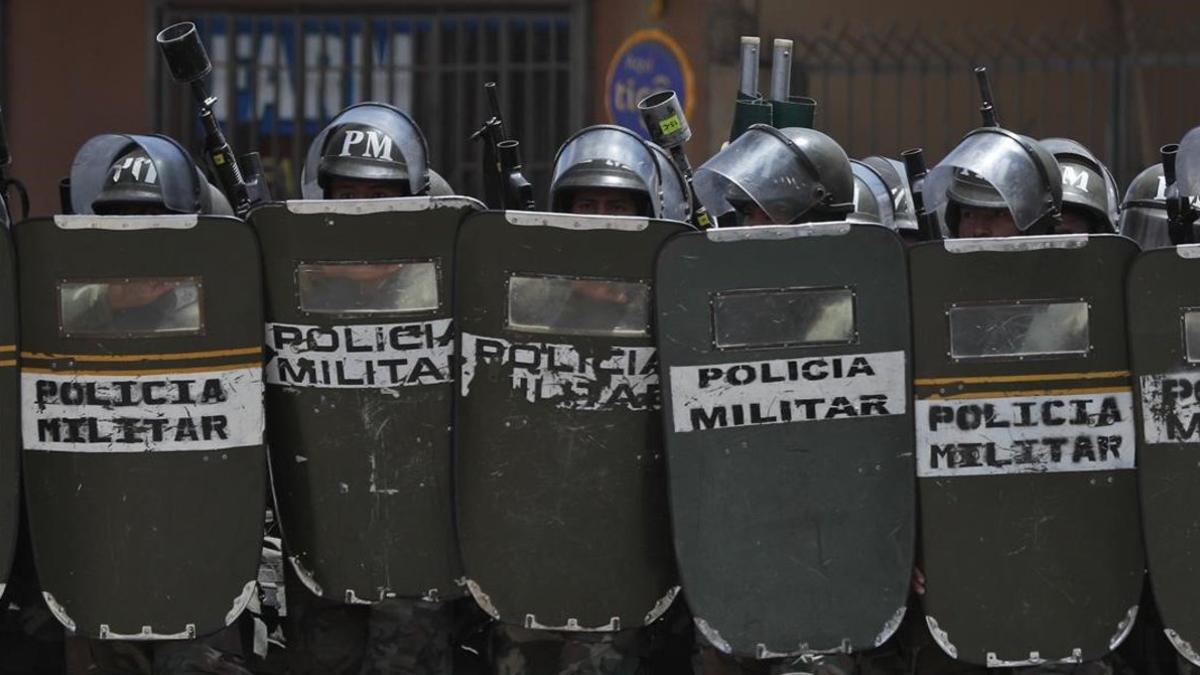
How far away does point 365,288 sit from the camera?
4.84m

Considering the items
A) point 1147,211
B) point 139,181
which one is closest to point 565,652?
point 139,181

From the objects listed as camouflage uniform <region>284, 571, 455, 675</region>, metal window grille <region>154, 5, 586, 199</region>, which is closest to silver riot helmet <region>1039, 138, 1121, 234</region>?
camouflage uniform <region>284, 571, 455, 675</region>

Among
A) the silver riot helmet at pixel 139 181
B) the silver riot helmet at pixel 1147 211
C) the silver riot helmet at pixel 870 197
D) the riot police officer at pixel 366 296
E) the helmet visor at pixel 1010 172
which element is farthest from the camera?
the silver riot helmet at pixel 1147 211

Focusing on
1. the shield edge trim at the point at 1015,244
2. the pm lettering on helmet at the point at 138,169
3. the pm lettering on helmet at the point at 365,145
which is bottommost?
the shield edge trim at the point at 1015,244

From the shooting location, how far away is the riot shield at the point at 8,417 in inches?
186

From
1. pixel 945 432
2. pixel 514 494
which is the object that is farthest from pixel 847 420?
pixel 514 494

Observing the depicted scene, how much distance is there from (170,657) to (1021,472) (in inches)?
80.7

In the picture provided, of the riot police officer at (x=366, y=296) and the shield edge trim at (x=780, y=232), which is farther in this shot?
the riot police officer at (x=366, y=296)

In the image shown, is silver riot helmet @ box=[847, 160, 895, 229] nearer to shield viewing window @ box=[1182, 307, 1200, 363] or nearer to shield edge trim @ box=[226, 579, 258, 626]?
shield viewing window @ box=[1182, 307, 1200, 363]

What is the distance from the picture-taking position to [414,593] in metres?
4.89

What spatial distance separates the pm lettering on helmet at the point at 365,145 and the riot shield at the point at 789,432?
1429 mm

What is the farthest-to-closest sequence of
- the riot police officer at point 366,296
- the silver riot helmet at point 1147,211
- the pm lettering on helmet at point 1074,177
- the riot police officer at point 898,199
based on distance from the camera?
1. the riot police officer at point 898,199
2. the silver riot helmet at point 1147,211
3. the pm lettering on helmet at point 1074,177
4. the riot police officer at point 366,296

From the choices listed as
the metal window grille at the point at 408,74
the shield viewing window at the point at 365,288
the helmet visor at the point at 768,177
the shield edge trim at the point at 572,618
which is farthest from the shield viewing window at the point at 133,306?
the metal window grille at the point at 408,74

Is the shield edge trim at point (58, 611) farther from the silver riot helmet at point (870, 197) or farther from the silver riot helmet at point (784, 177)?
the silver riot helmet at point (870, 197)
